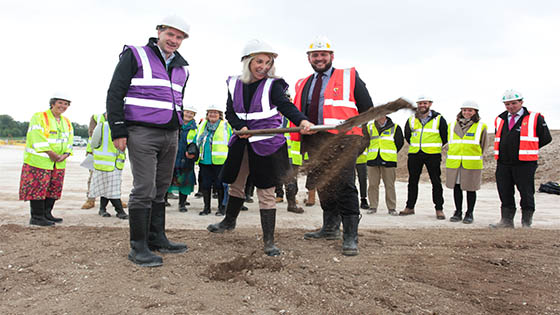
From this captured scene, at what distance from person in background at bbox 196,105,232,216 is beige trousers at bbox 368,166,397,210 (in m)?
2.80

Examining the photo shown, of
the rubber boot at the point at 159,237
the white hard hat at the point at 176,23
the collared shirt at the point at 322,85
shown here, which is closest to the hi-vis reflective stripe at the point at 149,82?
the white hard hat at the point at 176,23

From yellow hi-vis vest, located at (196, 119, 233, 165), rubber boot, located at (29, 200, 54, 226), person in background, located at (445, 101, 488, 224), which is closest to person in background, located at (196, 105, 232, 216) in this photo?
yellow hi-vis vest, located at (196, 119, 233, 165)

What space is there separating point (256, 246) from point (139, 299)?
1560 millimetres

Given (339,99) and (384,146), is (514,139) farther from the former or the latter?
(339,99)

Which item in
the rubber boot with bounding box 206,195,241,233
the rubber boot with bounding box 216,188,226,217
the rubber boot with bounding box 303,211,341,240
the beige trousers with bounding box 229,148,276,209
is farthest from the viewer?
the rubber boot with bounding box 216,188,226,217

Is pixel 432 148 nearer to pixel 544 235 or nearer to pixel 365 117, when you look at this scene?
pixel 544 235

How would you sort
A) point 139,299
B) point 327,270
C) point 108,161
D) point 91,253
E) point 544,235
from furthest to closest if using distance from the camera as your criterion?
point 108,161
point 544,235
point 91,253
point 327,270
point 139,299

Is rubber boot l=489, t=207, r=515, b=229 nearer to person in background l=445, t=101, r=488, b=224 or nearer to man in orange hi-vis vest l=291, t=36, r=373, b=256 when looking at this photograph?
person in background l=445, t=101, r=488, b=224

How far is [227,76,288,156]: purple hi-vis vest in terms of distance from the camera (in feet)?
12.5

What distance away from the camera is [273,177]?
385 cm

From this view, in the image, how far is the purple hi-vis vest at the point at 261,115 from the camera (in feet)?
12.5

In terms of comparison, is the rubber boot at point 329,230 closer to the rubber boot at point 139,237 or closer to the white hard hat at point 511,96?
the rubber boot at point 139,237

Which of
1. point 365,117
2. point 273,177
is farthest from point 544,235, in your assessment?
point 273,177

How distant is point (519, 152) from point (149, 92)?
5.43 m
